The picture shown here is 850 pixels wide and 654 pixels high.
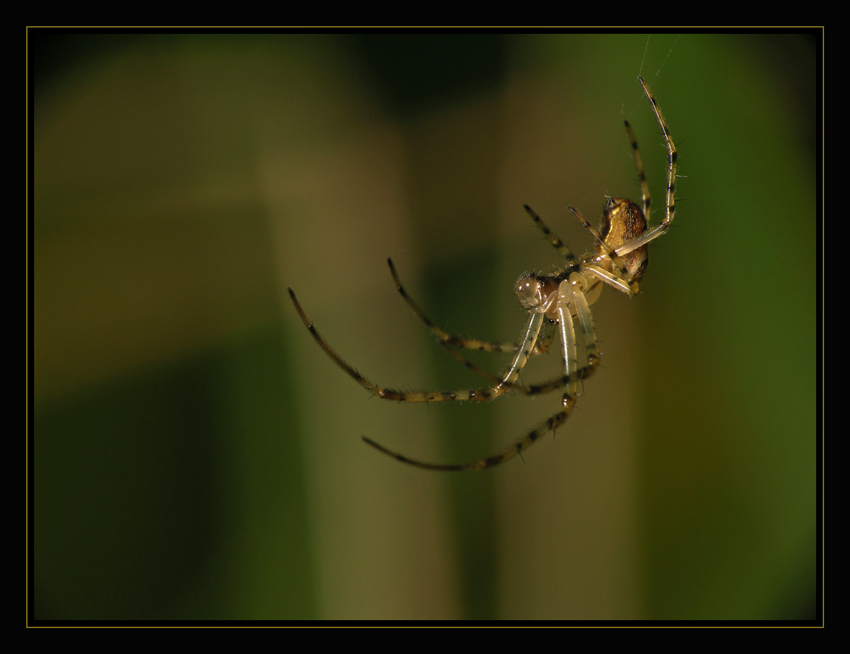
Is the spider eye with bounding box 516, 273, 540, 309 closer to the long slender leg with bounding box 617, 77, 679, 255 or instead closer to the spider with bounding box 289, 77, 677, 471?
the spider with bounding box 289, 77, 677, 471

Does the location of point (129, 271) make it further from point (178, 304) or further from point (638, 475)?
point (638, 475)

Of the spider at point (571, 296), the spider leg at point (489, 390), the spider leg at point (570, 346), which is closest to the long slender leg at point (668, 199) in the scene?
the spider at point (571, 296)

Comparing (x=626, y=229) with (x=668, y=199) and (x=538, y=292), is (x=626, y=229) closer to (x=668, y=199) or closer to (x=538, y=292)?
(x=668, y=199)

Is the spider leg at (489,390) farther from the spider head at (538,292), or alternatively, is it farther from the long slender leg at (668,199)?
the long slender leg at (668,199)

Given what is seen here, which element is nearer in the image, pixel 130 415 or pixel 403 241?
pixel 130 415

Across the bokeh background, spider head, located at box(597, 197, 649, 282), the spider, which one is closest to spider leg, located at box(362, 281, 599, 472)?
the spider

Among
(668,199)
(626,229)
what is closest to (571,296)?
(626,229)

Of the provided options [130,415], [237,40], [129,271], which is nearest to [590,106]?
[237,40]
